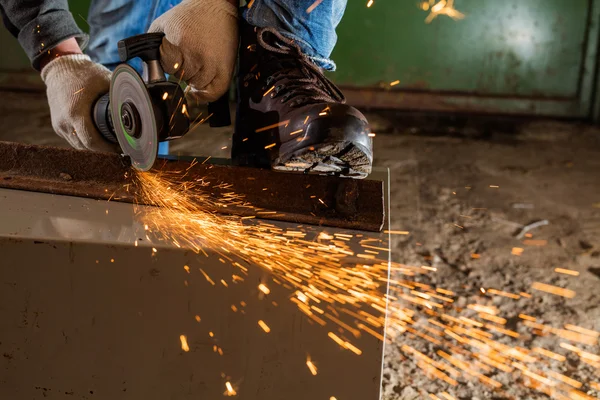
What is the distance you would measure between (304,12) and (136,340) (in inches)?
32.5

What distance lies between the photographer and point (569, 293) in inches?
Result: 71.9

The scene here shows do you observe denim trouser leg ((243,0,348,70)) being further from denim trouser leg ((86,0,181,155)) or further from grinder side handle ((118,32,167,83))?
denim trouser leg ((86,0,181,155))

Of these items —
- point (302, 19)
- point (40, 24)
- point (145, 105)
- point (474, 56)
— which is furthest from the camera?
point (474, 56)

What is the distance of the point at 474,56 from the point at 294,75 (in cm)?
285

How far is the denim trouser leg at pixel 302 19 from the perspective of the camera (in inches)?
52.0

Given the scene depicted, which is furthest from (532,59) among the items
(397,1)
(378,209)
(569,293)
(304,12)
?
(378,209)

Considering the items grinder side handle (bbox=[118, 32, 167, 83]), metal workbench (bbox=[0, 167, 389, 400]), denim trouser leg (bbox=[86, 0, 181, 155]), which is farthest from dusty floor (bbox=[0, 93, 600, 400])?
denim trouser leg (bbox=[86, 0, 181, 155])

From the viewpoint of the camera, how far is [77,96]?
137cm

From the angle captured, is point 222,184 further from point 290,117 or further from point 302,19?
point 302,19

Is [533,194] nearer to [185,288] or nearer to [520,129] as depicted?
[520,129]

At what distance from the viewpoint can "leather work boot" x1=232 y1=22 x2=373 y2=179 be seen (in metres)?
1.08

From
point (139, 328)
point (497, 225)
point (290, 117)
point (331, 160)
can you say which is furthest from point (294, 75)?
point (497, 225)

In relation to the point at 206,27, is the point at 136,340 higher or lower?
lower

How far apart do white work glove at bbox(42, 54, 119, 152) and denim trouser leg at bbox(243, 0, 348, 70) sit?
41 centimetres
